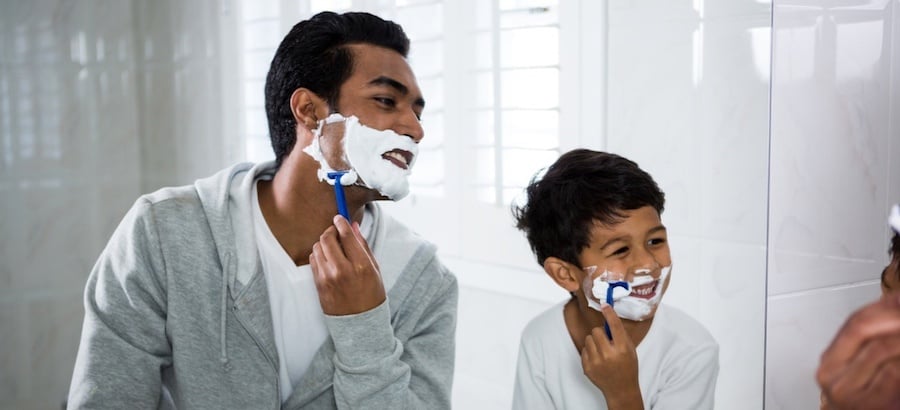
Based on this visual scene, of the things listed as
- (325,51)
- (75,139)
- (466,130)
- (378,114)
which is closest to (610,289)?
(378,114)

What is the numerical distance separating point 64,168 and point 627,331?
1730 mm

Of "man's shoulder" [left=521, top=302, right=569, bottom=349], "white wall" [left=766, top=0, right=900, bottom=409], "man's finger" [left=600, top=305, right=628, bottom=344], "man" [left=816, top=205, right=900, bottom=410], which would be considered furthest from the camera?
"man's shoulder" [left=521, top=302, right=569, bottom=349]

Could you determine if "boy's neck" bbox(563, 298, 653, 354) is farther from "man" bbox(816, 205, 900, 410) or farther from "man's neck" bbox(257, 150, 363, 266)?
"man" bbox(816, 205, 900, 410)

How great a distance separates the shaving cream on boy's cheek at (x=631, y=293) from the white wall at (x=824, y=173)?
0.37 ft

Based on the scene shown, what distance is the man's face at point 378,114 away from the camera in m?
1.05

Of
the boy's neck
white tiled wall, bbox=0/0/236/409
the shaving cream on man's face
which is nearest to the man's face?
the shaving cream on man's face

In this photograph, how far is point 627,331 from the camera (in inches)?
36.9

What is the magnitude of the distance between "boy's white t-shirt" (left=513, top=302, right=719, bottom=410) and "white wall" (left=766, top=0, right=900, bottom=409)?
0.30 feet

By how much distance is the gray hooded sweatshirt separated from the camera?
3.33ft

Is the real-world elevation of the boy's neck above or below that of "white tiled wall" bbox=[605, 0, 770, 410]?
below

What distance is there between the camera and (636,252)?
902 mm

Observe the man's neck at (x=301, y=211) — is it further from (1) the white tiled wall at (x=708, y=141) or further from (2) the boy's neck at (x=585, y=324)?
(1) the white tiled wall at (x=708, y=141)

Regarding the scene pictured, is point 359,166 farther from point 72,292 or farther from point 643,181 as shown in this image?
point 72,292

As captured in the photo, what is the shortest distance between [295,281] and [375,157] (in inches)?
7.8
